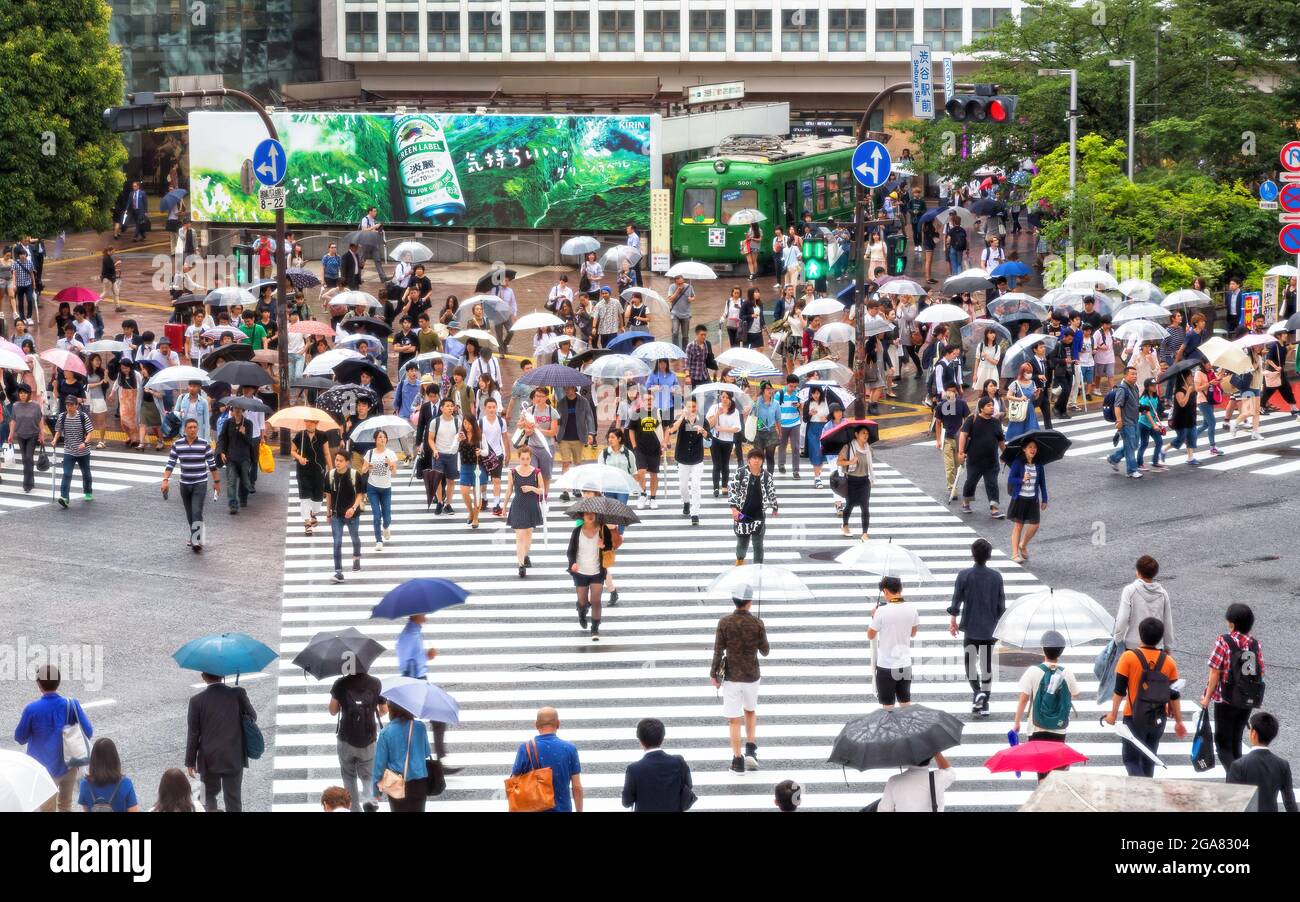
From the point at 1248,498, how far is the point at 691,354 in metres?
9.15

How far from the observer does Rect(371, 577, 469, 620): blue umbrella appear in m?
15.7

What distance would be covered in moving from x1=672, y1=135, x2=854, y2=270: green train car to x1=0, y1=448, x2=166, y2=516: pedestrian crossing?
21.2m

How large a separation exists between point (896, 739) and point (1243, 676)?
3673mm

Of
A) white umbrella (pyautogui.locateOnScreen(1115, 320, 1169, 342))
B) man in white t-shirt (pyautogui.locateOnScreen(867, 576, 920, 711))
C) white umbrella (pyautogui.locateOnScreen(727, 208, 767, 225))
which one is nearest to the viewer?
man in white t-shirt (pyautogui.locateOnScreen(867, 576, 920, 711))

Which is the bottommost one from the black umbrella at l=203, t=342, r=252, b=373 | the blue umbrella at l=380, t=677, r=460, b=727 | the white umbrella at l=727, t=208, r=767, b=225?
the blue umbrella at l=380, t=677, r=460, b=727

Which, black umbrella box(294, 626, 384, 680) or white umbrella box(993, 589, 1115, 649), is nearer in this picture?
black umbrella box(294, 626, 384, 680)

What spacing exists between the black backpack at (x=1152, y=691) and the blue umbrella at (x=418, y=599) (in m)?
5.61

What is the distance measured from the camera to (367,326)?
31.3m

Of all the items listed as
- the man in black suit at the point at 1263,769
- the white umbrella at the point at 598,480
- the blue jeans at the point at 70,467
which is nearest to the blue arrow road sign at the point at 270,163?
the blue jeans at the point at 70,467

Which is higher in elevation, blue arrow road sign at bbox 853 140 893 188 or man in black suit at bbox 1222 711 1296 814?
blue arrow road sign at bbox 853 140 893 188

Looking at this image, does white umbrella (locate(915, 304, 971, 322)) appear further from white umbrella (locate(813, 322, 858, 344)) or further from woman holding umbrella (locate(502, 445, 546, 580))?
woman holding umbrella (locate(502, 445, 546, 580))

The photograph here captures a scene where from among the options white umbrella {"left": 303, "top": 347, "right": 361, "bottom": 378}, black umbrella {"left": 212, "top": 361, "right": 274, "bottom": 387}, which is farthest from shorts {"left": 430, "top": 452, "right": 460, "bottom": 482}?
white umbrella {"left": 303, "top": 347, "right": 361, "bottom": 378}

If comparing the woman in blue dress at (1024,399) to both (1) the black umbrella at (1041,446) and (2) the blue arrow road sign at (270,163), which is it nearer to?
(1) the black umbrella at (1041,446)

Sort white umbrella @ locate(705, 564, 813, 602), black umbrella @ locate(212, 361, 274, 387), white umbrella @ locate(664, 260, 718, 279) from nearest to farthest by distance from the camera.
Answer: white umbrella @ locate(705, 564, 813, 602)
black umbrella @ locate(212, 361, 274, 387)
white umbrella @ locate(664, 260, 718, 279)
